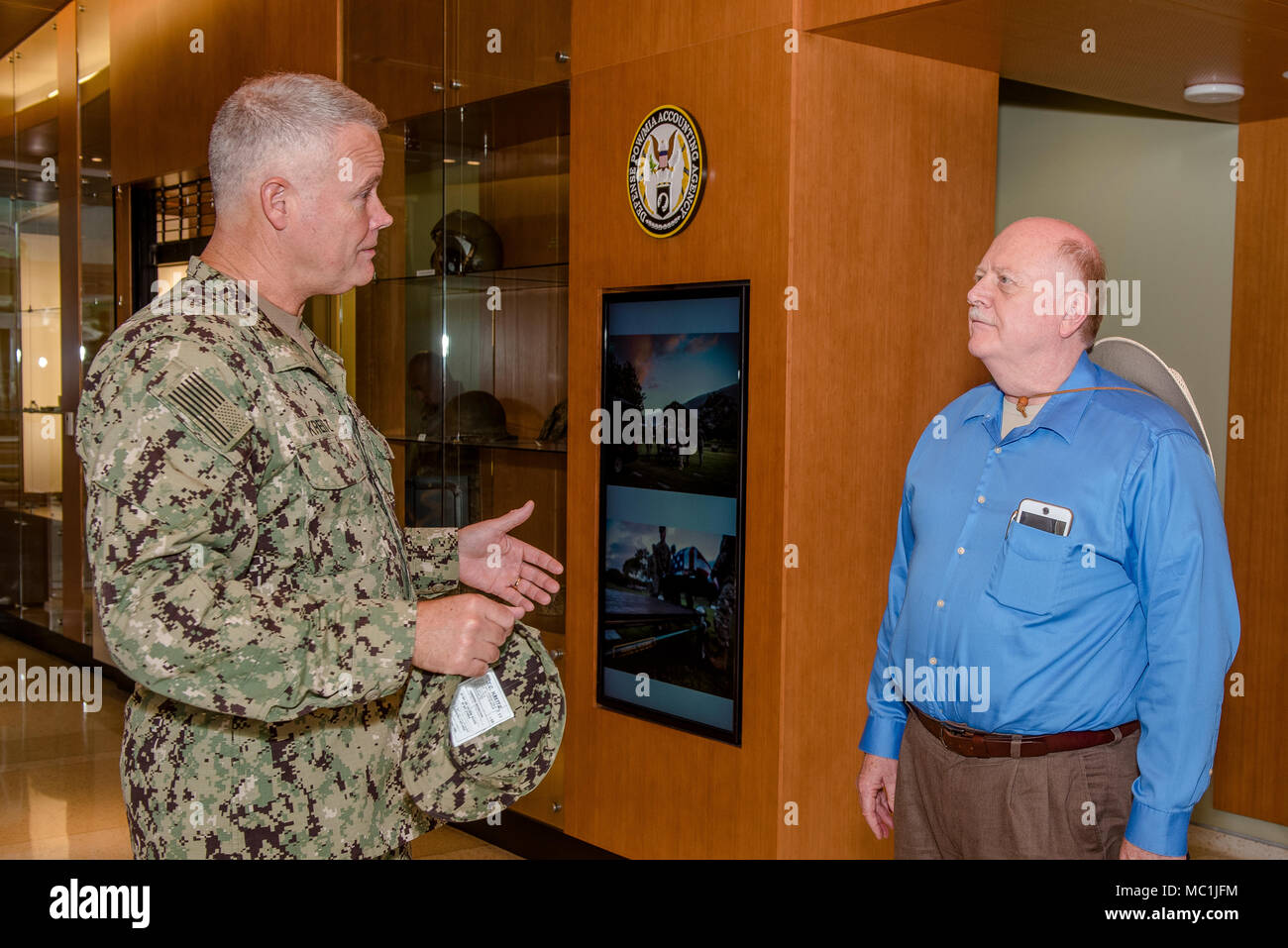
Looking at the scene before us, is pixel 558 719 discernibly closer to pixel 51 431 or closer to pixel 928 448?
pixel 928 448

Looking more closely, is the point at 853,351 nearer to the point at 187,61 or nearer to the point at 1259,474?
the point at 1259,474

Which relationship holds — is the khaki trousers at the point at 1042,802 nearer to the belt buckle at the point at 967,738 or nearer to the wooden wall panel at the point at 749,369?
the belt buckle at the point at 967,738

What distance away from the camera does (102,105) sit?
6695mm

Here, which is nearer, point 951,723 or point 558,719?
point 558,719

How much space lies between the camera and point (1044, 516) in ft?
7.26

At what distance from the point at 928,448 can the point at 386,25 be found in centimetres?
308

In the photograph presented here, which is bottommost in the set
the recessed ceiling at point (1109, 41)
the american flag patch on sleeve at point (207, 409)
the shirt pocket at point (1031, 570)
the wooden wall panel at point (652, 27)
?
the shirt pocket at point (1031, 570)

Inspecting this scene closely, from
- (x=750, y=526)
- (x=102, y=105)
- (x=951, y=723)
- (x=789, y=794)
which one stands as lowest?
(x=789, y=794)

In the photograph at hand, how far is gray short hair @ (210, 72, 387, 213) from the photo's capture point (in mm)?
1745

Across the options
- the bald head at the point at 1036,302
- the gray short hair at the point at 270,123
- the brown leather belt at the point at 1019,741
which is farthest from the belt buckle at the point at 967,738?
the gray short hair at the point at 270,123

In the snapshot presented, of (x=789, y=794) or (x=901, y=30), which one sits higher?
(x=901, y=30)

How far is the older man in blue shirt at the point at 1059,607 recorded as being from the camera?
2.07 m

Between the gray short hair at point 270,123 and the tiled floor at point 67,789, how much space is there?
114 inches
